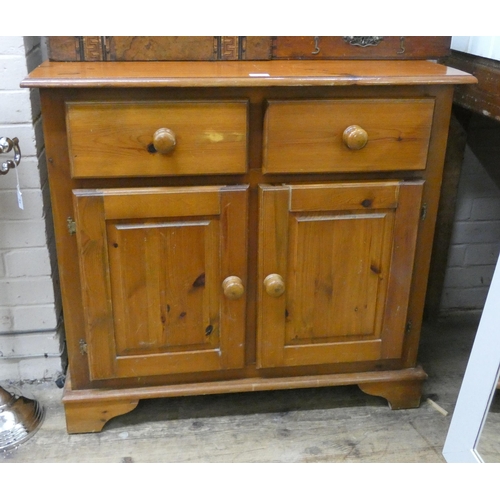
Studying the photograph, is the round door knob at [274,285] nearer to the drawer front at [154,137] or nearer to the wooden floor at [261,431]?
the drawer front at [154,137]

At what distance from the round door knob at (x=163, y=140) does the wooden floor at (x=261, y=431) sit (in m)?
0.68

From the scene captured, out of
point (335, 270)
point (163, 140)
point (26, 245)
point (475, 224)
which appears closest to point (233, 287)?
point (335, 270)

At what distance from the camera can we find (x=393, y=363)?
1417 millimetres

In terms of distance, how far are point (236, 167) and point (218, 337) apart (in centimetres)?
39

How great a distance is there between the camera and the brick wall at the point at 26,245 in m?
1.31

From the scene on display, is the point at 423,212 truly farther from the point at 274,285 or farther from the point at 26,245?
the point at 26,245

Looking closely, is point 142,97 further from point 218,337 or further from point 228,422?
point 228,422

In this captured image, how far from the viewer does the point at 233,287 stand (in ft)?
4.08

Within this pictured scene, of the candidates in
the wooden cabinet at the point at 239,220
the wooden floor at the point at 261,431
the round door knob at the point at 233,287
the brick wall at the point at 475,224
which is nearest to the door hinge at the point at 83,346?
the wooden cabinet at the point at 239,220

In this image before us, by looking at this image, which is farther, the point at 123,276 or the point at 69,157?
the point at 123,276

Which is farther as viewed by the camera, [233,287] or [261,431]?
[261,431]

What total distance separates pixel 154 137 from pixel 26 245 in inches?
21.0
